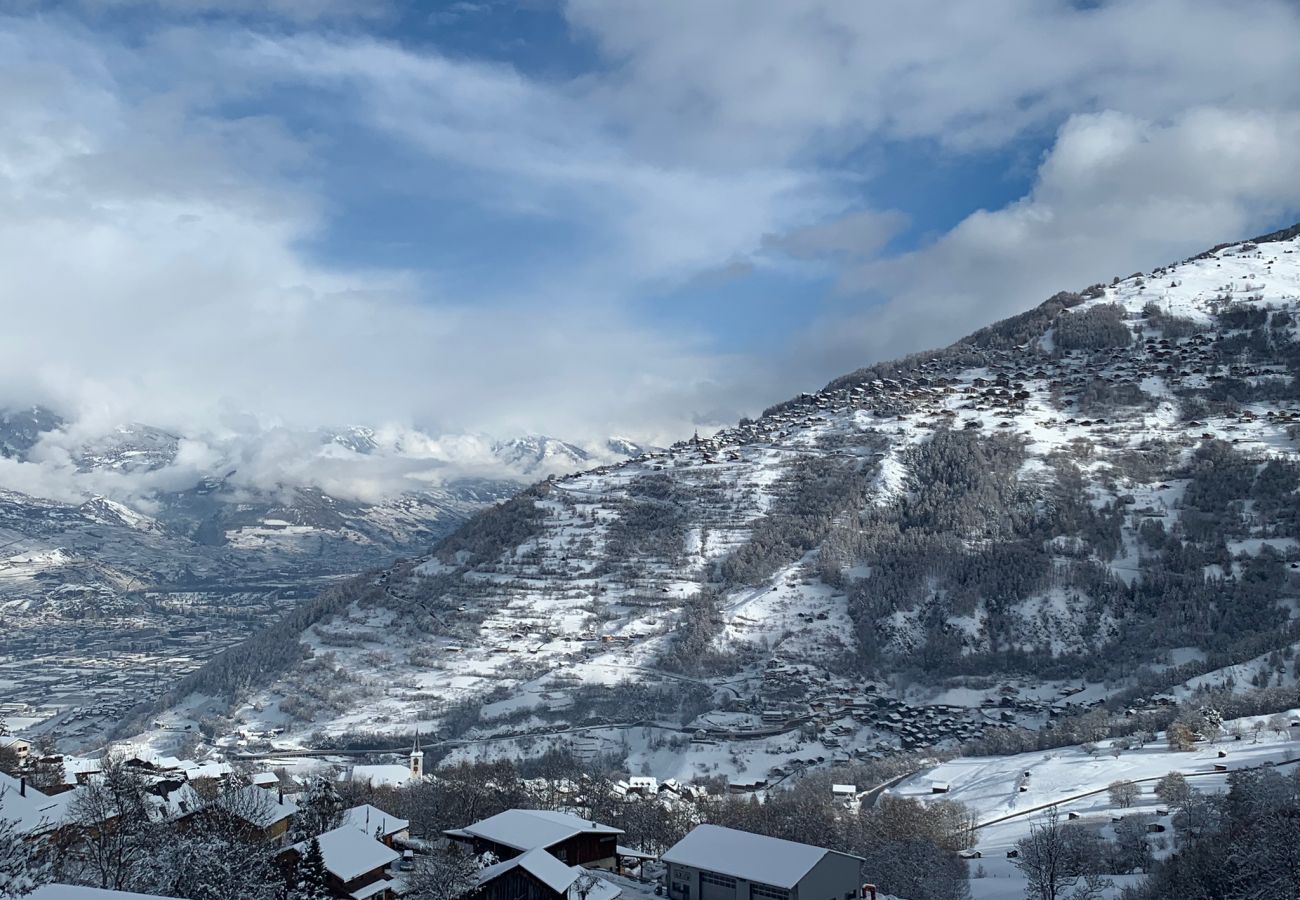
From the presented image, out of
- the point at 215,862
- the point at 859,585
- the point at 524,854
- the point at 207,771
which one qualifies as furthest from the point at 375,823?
the point at 859,585

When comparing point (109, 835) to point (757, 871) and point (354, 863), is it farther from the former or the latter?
point (757, 871)

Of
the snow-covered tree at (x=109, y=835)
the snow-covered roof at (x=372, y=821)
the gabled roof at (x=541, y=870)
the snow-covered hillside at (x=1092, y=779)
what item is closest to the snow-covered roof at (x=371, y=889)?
the gabled roof at (x=541, y=870)

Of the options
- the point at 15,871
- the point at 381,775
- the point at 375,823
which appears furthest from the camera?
the point at 381,775

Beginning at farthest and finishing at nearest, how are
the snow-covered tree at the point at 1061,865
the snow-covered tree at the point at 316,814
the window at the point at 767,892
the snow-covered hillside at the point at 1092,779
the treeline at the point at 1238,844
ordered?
1. the snow-covered hillside at the point at 1092,779
2. the snow-covered tree at the point at 1061,865
3. the window at the point at 767,892
4. the snow-covered tree at the point at 316,814
5. the treeline at the point at 1238,844

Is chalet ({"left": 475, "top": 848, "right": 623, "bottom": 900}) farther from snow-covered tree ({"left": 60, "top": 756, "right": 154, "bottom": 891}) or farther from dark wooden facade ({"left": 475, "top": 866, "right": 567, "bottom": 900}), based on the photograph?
snow-covered tree ({"left": 60, "top": 756, "right": 154, "bottom": 891})

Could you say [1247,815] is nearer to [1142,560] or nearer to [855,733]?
[855,733]

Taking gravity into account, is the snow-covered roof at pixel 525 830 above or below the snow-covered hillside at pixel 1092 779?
above

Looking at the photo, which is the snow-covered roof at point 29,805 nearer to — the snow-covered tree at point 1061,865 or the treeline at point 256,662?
the snow-covered tree at point 1061,865
